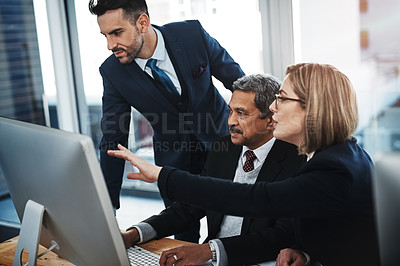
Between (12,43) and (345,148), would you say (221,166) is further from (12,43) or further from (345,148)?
(12,43)

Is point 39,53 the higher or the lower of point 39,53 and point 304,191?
the higher

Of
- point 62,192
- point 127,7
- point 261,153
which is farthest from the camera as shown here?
point 127,7

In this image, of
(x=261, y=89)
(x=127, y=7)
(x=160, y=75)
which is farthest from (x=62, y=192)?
(x=127, y=7)

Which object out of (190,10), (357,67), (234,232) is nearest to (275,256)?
(234,232)

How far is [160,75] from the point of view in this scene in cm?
260

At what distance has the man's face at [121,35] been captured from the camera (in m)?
2.55

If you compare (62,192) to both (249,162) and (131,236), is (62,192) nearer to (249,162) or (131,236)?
(131,236)

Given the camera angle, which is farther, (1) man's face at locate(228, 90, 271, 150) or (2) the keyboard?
(1) man's face at locate(228, 90, 271, 150)

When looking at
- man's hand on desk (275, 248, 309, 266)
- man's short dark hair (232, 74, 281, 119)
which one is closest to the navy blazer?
man's hand on desk (275, 248, 309, 266)

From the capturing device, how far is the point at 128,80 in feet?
8.72

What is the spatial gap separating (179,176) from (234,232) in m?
0.68

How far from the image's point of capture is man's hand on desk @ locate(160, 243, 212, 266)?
58.7 inches

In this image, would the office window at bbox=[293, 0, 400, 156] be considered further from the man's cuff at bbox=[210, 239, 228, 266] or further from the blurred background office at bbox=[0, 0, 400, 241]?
the man's cuff at bbox=[210, 239, 228, 266]

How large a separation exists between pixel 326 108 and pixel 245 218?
1.98ft
